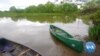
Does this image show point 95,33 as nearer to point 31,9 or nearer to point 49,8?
point 49,8

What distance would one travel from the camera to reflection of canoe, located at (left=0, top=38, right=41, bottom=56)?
26.5ft

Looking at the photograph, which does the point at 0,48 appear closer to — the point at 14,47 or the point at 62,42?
the point at 14,47

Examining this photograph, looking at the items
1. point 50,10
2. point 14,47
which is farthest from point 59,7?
point 14,47

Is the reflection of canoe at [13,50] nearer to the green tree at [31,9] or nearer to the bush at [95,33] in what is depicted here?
the bush at [95,33]

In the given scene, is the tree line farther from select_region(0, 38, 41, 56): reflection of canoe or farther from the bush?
select_region(0, 38, 41, 56): reflection of canoe

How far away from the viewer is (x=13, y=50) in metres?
8.92

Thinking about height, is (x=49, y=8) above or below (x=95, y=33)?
below

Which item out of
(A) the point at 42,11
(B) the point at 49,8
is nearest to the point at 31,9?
(A) the point at 42,11

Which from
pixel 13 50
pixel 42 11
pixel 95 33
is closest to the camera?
pixel 13 50

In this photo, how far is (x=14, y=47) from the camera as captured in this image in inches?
365

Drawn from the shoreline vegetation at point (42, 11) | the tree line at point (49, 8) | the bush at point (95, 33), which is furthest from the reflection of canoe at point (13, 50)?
the tree line at point (49, 8)

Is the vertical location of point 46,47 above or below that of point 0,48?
below

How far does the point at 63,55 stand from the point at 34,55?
8.86 ft

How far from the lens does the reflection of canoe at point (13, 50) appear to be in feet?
26.5
